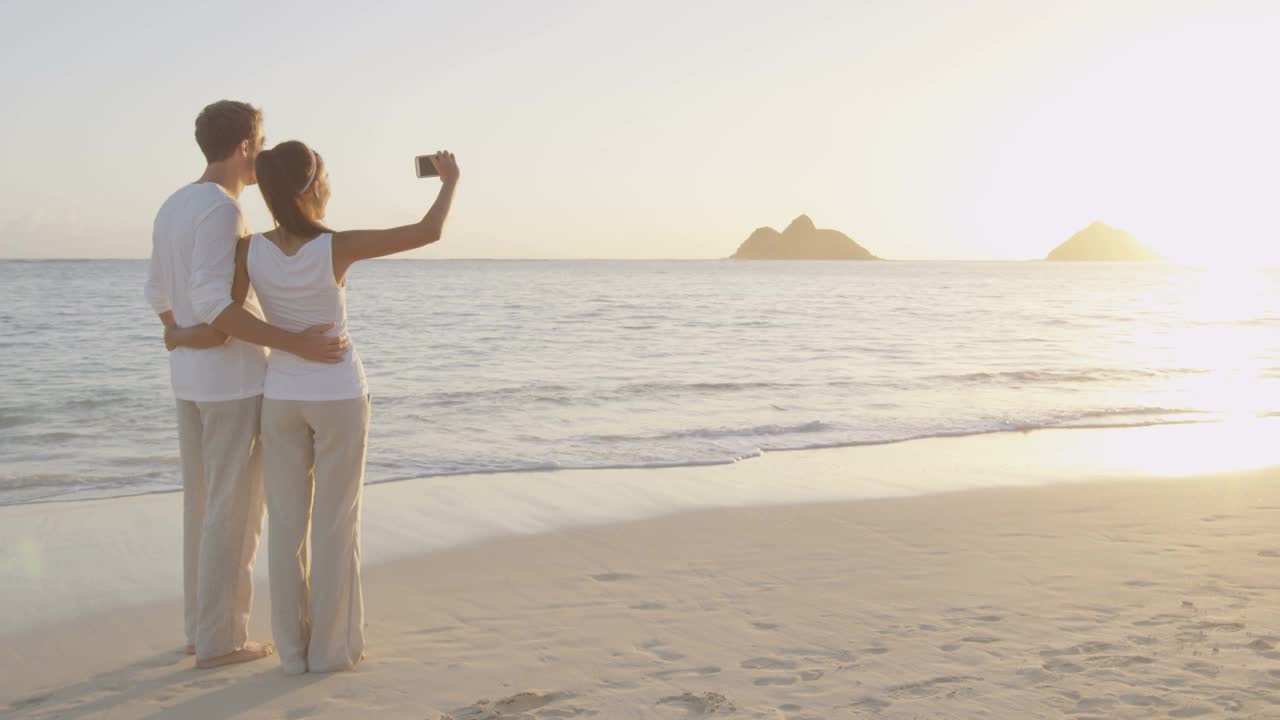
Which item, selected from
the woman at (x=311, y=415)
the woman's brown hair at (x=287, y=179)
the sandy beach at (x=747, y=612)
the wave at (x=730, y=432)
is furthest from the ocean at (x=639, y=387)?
the woman's brown hair at (x=287, y=179)

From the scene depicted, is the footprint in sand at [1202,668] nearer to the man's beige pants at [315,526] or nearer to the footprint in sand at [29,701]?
the man's beige pants at [315,526]

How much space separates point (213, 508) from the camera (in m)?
3.70

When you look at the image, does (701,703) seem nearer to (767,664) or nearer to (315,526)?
(767,664)

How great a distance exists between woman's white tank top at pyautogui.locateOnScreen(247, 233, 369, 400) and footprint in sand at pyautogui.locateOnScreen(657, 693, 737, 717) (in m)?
1.53

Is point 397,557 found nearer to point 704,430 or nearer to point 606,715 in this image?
point 606,715

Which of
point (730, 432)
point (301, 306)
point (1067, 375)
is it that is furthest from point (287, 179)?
point (1067, 375)

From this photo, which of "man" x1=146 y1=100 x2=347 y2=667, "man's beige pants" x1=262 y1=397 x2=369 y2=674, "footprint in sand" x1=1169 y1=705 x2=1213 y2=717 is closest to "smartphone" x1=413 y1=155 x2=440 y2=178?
→ "man" x1=146 y1=100 x2=347 y2=667

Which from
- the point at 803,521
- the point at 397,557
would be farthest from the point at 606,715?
the point at 803,521

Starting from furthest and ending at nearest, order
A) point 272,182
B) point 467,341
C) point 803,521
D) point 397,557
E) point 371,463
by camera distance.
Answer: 1. point 467,341
2. point 371,463
3. point 803,521
4. point 397,557
5. point 272,182

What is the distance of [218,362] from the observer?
3.55 meters

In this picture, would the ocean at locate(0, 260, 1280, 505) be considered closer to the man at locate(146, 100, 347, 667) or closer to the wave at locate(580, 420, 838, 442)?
the wave at locate(580, 420, 838, 442)

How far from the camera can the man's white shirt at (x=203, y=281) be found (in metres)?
3.40

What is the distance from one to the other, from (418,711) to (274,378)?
4.14ft

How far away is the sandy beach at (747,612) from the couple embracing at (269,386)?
29 centimetres
